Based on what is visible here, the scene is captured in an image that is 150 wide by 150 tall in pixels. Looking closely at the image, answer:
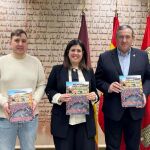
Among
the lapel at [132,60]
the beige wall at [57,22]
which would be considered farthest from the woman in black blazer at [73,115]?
the beige wall at [57,22]

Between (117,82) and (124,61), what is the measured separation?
0.21 metres

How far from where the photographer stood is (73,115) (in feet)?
7.78

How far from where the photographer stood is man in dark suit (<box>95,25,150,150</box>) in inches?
98.3

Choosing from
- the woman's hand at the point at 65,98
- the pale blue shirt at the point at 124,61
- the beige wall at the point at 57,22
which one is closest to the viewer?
the woman's hand at the point at 65,98

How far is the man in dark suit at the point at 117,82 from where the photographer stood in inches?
98.3

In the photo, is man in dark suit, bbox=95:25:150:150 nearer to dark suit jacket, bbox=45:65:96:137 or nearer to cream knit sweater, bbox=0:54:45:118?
dark suit jacket, bbox=45:65:96:137

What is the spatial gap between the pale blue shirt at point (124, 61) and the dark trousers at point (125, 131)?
35cm

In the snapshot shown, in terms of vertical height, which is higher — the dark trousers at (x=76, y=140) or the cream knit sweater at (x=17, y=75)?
the cream knit sweater at (x=17, y=75)

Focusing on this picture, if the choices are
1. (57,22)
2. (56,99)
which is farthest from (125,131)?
(57,22)

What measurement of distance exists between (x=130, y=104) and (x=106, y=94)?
0.86ft

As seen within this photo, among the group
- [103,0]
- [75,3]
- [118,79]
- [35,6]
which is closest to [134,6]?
[103,0]

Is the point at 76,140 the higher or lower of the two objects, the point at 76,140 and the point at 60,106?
the lower

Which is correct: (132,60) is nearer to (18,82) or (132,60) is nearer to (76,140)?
(76,140)

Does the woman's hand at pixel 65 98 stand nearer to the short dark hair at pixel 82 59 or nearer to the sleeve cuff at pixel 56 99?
the sleeve cuff at pixel 56 99
